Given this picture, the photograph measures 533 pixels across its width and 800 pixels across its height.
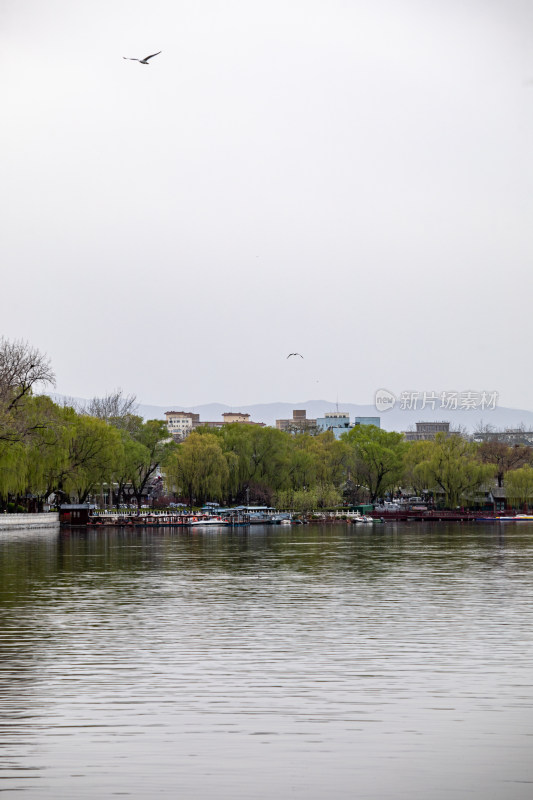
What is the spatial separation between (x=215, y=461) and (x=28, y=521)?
24.7 metres

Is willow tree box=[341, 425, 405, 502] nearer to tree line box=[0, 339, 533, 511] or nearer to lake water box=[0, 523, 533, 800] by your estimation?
tree line box=[0, 339, 533, 511]

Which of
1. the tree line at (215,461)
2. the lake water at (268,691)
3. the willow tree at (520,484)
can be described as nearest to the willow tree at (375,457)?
the tree line at (215,461)

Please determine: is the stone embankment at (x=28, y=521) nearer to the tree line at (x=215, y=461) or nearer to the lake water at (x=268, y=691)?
the tree line at (x=215, y=461)

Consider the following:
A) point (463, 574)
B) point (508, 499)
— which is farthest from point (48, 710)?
point (508, 499)

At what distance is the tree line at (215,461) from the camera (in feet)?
238

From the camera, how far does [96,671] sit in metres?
15.2

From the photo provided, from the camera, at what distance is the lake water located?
9531 millimetres

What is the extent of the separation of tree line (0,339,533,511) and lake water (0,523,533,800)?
144 feet

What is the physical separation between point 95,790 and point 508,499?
111116 mm

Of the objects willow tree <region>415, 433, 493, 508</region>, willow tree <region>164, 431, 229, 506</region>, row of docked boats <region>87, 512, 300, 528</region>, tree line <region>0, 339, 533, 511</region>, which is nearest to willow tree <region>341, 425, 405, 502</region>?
tree line <region>0, 339, 533, 511</region>

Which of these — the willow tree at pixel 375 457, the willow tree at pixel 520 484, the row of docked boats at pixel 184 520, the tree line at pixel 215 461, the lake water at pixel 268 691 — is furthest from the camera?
the willow tree at pixel 375 457

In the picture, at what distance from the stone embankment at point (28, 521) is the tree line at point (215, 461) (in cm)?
182

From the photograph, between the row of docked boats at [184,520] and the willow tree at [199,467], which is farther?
the willow tree at [199,467]

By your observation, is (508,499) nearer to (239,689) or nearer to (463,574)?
(463,574)
